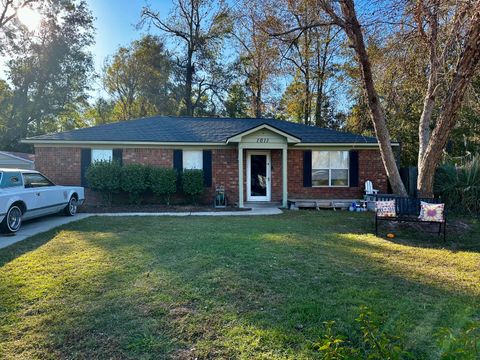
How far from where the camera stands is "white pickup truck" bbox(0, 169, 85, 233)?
24.1ft

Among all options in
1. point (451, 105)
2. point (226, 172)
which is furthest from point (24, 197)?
point (451, 105)

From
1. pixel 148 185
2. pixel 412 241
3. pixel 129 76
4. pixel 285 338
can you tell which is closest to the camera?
pixel 285 338

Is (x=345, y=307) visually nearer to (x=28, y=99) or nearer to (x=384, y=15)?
(x=384, y=15)

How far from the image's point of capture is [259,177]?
13.9 metres

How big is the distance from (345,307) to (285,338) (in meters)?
0.94

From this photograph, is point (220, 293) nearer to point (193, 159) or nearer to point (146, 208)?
point (146, 208)

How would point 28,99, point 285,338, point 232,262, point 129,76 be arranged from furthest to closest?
point 129,76
point 28,99
point 232,262
point 285,338

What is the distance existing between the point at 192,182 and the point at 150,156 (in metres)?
2.27

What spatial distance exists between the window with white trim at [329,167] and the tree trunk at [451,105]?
4982 mm

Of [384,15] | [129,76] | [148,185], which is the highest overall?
[129,76]

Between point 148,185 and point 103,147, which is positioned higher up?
point 103,147

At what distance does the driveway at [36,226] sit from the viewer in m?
6.97

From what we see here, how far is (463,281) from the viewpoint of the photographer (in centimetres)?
448

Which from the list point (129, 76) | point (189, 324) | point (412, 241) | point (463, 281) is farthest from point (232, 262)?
point (129, 76)
